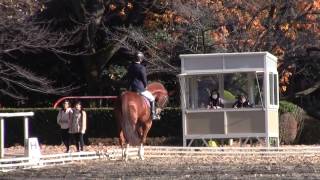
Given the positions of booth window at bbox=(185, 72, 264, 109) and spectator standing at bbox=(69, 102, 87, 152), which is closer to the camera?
spectator standing at bbox=(69, 102, 87, 152)

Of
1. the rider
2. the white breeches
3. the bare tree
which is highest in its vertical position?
the bare tree

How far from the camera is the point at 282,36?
96.9 ft

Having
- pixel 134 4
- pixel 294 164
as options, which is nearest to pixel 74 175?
pixel 294 164

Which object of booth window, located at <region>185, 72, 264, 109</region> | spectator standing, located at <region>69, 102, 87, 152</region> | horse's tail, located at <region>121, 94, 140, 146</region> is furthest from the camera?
booth window, located at <region>185, 72, 264, 109</region>

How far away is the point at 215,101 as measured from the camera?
81.3ft

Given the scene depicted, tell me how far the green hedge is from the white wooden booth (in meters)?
4.03

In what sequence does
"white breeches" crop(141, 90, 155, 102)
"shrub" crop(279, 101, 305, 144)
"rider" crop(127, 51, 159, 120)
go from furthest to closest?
1. "shrub" crop(279, 101, 305, 144)
2. "white breeches" crop(141, 90, 155, 102)
3. "rider" crop(127, 51, 159, 120)

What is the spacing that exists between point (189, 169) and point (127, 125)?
3122mm

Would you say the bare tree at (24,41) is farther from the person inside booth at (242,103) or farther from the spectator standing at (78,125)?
the person inside booth at (242,103)

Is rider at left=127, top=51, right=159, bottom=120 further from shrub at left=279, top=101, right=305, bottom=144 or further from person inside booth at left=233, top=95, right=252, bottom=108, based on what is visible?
shrub at left=279, top=101, right=305, bottom=144

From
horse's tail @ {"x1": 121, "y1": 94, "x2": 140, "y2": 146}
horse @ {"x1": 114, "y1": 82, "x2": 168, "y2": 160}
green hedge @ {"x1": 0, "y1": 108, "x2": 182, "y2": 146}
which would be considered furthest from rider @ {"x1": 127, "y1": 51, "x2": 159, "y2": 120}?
green hedge @ {"x1": 0, "y1": 108, "x2": 182, "y2": 146}

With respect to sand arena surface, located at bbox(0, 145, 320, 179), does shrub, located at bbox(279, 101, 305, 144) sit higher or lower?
higher

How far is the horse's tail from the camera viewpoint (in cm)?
1872

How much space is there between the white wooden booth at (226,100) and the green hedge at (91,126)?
4027 millimetres
